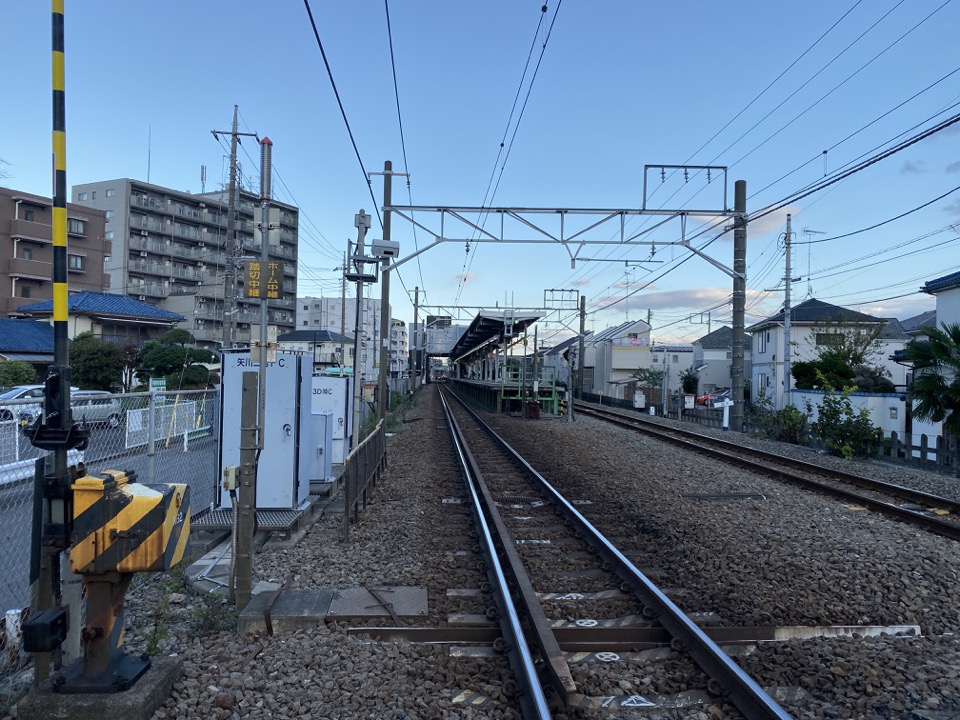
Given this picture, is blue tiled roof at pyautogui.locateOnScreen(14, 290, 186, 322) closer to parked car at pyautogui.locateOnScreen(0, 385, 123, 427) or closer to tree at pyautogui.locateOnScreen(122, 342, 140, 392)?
tree at pyautogui.locateOnScreen(122, 342, 140, 392)

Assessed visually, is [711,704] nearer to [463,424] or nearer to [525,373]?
[463,424]

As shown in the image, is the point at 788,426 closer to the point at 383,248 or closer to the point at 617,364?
the point at 383,248

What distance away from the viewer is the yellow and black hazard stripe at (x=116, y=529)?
3707 millimetres

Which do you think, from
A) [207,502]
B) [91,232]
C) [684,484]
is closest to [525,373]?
[684,484]

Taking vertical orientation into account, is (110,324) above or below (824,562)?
above

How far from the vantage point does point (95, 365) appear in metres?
25.0

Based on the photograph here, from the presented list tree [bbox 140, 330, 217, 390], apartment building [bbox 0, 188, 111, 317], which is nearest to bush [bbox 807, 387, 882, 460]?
tree [bbox 140, 330, 217, 390]

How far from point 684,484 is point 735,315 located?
1066 centimetres

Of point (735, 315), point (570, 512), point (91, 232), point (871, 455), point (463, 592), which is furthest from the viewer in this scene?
point (91, 232)

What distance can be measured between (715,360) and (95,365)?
44414 mm

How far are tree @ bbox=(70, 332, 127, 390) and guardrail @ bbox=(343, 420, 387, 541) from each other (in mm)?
17097

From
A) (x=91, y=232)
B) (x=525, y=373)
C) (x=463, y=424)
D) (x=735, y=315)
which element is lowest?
(x=463, y=424)

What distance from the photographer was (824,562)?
269 inches

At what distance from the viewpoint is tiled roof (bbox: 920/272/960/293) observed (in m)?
19.8
